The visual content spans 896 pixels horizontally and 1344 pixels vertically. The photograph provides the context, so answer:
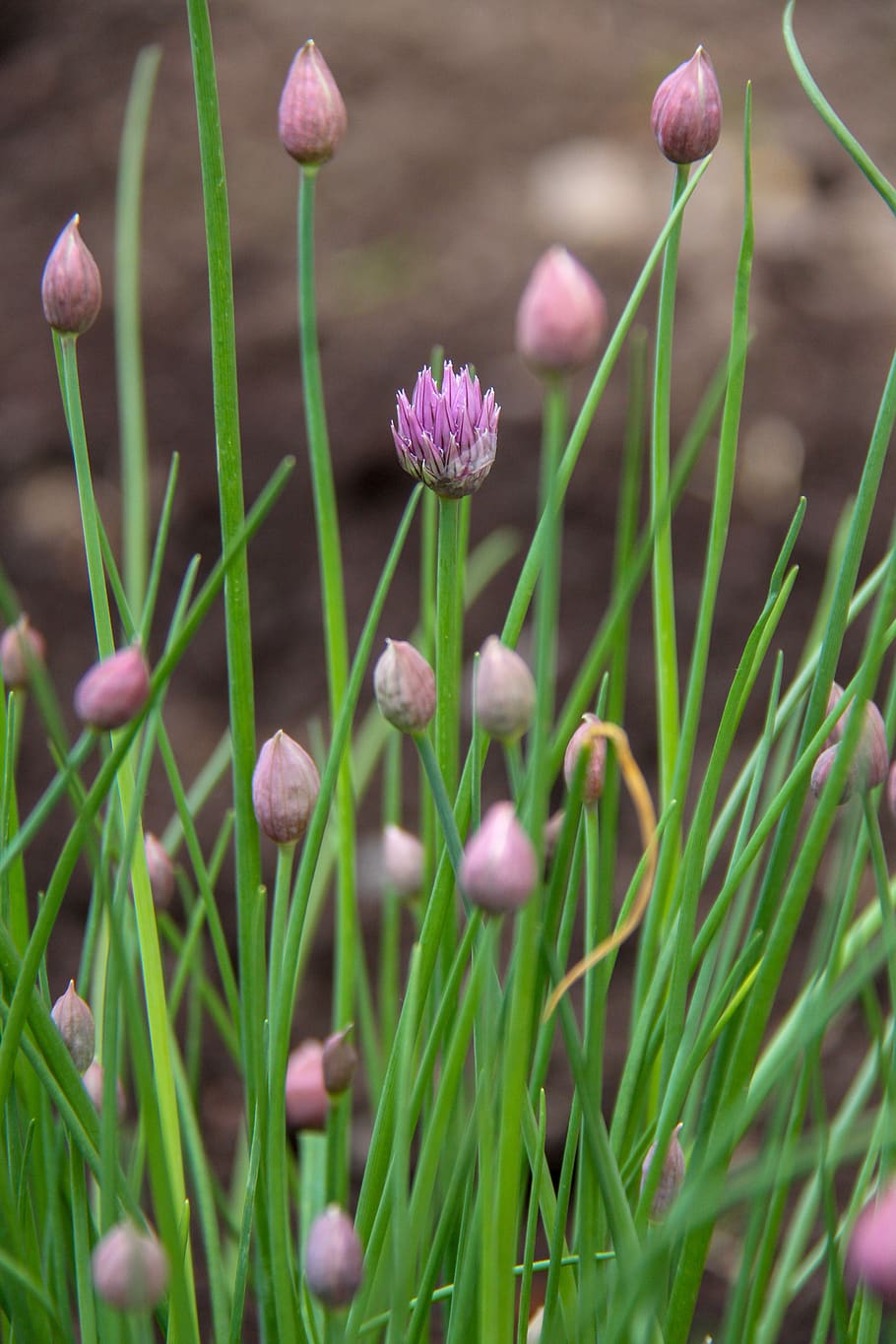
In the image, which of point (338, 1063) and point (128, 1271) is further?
point (338, 1063)

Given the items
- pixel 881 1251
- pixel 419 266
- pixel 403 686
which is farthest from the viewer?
pixel 419 266

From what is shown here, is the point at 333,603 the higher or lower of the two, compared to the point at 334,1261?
higher

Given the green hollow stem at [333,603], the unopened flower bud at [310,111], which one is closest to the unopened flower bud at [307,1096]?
the green hollow stem at [333,603]

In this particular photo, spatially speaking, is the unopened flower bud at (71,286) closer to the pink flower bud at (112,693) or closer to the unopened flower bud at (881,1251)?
the pink flower bud at (112,693)

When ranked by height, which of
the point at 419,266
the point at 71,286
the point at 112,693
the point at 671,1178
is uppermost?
the point at 419,266

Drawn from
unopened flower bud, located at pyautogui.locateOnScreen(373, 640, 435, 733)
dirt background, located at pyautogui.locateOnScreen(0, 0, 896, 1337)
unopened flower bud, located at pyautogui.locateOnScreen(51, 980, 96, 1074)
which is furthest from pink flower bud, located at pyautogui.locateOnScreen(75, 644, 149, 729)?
dirt background, located at pyautogui.locateOnScreen(0, 0, 896, 1337)

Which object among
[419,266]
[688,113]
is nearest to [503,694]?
[688,113]

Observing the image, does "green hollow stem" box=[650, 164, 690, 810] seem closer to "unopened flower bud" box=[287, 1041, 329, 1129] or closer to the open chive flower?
the open chive flower

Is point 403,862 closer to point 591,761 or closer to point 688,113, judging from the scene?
point 591,761
